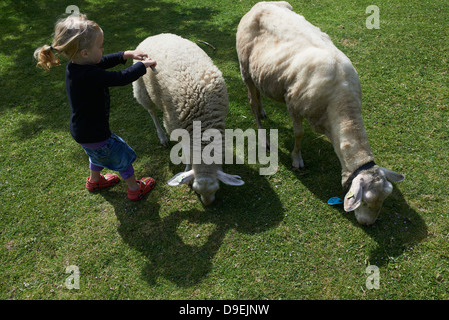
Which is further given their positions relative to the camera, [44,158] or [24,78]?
[24,78]

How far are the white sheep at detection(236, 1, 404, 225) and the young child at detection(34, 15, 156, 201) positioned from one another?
178 centimetres

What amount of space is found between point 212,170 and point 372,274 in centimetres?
227

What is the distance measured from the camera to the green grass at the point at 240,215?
12.0ft

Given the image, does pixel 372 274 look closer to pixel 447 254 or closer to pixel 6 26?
pixel 447 254

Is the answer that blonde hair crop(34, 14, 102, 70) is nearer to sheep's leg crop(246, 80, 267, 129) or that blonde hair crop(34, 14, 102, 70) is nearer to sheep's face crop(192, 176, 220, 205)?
sheep's face crop(192, 176, 220, 205)

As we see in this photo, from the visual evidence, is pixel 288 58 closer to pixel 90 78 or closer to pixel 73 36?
pixel 90 78

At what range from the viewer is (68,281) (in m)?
3.82

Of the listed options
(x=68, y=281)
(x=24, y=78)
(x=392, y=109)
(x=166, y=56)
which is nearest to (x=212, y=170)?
(x=166, y=56)

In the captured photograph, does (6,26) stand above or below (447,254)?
above

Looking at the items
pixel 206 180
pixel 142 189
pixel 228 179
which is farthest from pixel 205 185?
pixel 142 189

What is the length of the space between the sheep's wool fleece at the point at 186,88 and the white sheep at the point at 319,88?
0.83m

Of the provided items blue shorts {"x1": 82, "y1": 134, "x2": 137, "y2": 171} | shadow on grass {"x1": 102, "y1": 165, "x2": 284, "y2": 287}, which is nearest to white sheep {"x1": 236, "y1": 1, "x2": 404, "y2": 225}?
shadow on grass {"x1": 102, "y1": 165, "x2": 284, "y2": 287}

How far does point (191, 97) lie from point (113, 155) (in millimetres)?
1278

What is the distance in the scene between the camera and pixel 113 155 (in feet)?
13.3
